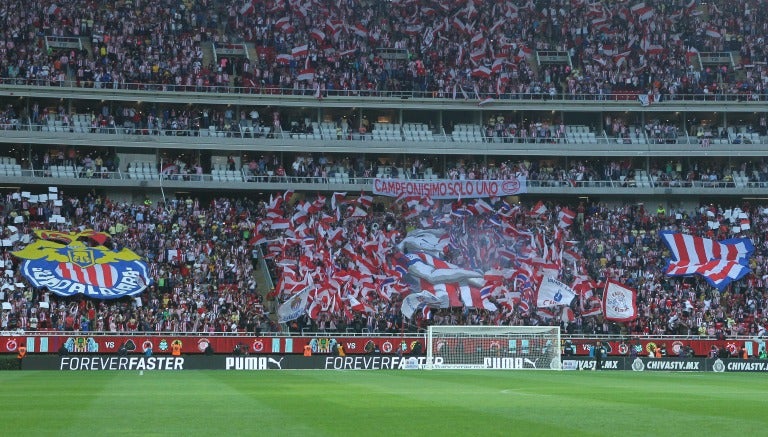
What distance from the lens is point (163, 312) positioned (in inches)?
2250

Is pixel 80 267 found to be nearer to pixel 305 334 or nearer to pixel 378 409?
pixel 305 334

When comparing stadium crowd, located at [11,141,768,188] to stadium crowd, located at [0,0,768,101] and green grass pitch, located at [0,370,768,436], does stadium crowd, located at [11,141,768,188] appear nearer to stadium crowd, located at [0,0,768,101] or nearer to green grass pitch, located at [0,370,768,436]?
stadium crowd, located at [0,0,768,101]

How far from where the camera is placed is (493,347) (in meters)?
53.8

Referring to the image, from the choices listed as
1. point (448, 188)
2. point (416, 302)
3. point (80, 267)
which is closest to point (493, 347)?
point (416, 302)

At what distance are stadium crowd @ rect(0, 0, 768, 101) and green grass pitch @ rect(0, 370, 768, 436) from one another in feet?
138

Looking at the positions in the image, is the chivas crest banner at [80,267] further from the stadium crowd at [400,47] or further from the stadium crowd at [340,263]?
the stadium crowd at [400,47]

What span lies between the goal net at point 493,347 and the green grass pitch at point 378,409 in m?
18.3

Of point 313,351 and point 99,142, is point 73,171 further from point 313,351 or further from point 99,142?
point 313,351

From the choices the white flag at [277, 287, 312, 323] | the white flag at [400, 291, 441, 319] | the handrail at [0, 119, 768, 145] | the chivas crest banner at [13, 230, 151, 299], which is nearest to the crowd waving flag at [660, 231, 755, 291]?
the handrail at [0, 119, 768, 145]

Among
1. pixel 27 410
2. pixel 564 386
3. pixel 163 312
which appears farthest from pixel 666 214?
pixel 27 410

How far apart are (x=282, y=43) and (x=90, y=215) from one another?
62.1ft

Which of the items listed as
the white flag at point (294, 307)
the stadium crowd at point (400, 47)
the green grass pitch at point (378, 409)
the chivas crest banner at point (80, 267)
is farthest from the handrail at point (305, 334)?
the stadium crowd at point (400, 47)

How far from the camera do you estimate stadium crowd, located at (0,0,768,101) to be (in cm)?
7344

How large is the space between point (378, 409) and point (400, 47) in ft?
192
